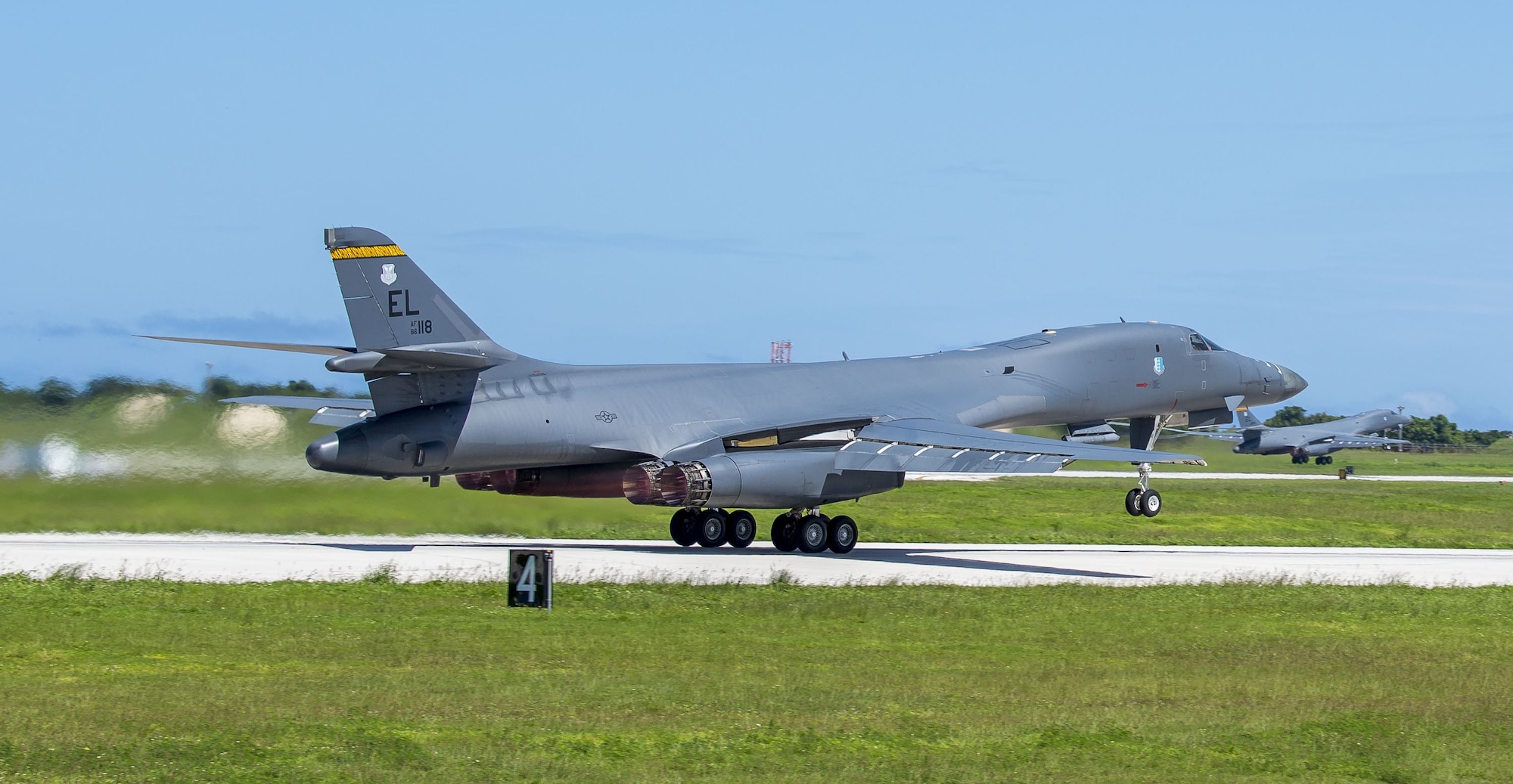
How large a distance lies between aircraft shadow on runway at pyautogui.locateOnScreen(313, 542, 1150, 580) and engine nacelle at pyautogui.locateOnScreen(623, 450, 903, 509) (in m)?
1.17

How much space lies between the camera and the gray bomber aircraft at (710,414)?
79.4ft

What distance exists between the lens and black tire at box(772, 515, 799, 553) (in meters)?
27.3

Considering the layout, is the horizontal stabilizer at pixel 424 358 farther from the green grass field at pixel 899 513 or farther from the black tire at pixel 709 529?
the black tire at pixel 709 529

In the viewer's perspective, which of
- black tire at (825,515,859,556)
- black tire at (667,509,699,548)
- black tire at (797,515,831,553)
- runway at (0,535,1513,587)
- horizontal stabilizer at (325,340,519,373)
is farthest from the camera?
black tire at (667,509,699,548)

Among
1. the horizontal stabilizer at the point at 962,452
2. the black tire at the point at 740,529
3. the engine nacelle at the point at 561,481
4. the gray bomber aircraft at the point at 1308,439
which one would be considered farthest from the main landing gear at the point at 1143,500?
the gray bomber aircraft at the point at 1308,439

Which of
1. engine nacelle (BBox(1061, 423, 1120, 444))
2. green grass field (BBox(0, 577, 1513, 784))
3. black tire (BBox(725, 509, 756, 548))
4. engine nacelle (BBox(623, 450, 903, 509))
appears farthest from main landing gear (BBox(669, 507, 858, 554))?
green grass field (BBox(0, 577, 1513, 784))

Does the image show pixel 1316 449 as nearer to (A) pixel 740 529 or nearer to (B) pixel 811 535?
(A) pixel 740 529

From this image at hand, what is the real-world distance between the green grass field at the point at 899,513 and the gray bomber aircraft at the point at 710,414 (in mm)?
1212

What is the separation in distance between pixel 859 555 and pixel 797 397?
2.99 meters

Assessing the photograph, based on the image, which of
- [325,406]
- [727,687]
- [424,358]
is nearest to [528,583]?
[727,687]

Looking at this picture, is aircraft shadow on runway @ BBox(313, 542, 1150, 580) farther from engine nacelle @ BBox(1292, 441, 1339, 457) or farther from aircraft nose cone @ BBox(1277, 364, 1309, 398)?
engine nacelle @ BBox(1292, 441, 1339, 457)

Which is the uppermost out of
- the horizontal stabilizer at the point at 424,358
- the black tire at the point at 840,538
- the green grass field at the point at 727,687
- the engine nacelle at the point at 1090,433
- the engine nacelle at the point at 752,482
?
the horizontal stabilizer at the point at 424,358

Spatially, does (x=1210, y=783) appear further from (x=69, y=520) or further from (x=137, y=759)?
(x=69, y=520)

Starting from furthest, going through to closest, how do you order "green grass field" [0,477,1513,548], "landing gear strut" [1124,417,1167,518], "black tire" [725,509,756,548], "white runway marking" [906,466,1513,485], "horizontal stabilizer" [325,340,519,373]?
"white runway marking" [906,466,1513,485], "landing gear strut" [1124,417,1167,518], "black tire" [725,509,756,548], "green grass field" [0,477,1513,548], "horizontal stabilizer" [325,340,519,373]
